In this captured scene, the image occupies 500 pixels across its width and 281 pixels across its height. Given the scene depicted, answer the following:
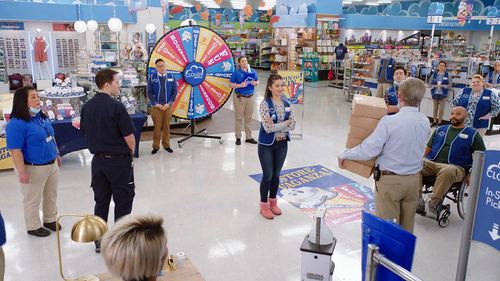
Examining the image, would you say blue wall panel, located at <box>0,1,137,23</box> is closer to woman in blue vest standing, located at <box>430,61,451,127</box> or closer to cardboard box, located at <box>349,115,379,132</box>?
woman in blue vest standing, located at <box>430,61,451,127</box>

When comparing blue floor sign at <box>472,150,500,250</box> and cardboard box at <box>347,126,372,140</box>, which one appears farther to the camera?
cardboard box at <box>347,126,372,140</box>

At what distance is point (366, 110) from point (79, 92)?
574cm

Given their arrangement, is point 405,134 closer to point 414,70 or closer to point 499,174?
point 499,174

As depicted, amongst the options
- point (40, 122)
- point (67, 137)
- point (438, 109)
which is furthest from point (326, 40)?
point (40, 122)

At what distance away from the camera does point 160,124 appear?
770cm

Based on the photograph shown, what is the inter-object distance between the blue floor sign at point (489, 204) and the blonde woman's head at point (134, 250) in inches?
71.2

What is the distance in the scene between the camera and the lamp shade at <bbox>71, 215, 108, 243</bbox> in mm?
2125

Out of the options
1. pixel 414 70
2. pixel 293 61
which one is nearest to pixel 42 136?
pixel 414 70

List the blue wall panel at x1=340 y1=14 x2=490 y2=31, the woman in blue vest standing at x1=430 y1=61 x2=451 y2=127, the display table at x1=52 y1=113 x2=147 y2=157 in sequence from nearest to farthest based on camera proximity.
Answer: the display table at x1=52 y1=113 x2=147 y2=157 → the woman in blue vest standing at x1=430 y1=61 x2=451 y2=127 → the blue wall panel at x1=340 y1=14 x2=490 y2=31

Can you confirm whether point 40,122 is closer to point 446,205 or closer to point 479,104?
point 446,205

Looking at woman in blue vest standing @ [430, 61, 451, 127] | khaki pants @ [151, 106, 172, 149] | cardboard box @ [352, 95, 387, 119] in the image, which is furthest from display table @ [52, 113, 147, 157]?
woman in blue vest standing @ [430, 61, 451, 127]

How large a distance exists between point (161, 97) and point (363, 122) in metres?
4.76

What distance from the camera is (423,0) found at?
22.8 m

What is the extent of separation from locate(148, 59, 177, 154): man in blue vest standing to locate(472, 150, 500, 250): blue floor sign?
5.95 metres
